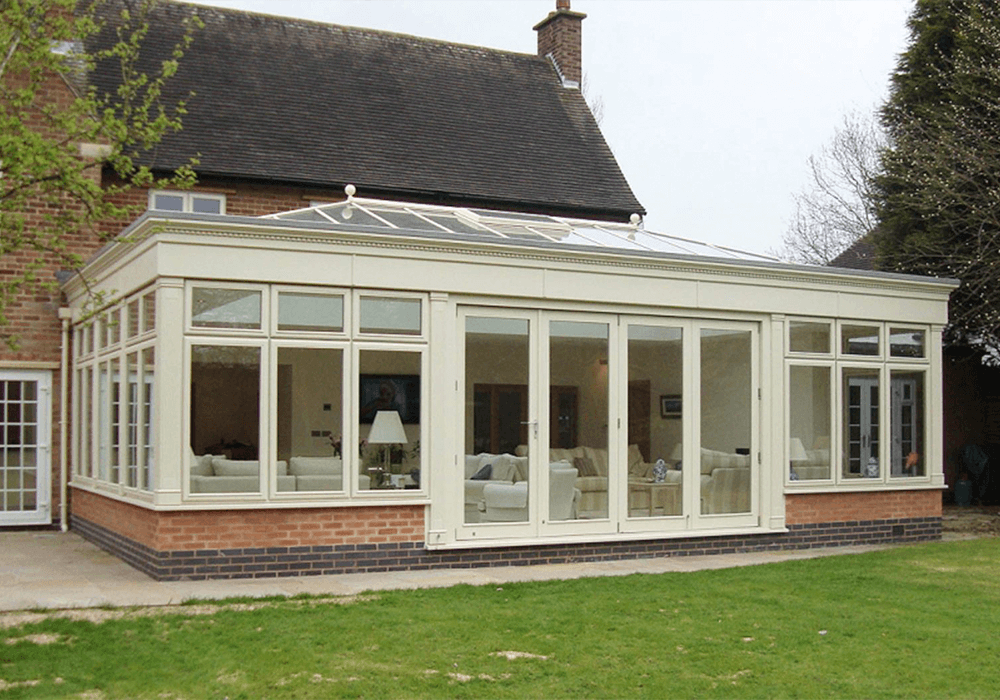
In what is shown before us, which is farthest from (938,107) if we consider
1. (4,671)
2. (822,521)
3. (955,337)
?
(4,671)

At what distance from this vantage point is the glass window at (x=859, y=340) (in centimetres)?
1394

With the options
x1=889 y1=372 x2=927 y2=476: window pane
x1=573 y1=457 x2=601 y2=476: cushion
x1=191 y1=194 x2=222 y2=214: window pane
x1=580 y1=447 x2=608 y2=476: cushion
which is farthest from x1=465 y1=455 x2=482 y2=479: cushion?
x1=191 y1=194 x2=222 y2=214: window pane

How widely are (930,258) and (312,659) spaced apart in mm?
14501

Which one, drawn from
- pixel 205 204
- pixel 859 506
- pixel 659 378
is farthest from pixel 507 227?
pixel 205 204

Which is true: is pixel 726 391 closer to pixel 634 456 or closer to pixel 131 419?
pixel 634 456

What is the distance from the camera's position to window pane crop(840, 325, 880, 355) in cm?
1394

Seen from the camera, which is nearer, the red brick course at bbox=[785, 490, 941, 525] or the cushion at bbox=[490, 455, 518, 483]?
the cushion at bbox=[490, 455, 518, 483]

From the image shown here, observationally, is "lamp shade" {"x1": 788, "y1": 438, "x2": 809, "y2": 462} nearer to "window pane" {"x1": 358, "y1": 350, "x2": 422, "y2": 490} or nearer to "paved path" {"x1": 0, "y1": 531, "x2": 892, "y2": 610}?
"paved path" {"x1": 0, "y1": 531, "x2": 892, "y2": 610}

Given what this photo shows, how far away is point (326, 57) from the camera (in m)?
20.9

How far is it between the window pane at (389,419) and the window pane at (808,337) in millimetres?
4684

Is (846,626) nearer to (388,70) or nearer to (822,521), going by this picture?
(822,521)

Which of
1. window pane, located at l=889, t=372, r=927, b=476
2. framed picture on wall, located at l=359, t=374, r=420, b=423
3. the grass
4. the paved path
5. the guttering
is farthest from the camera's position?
the guttering

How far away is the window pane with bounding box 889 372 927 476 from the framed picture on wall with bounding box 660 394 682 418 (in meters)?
3.09

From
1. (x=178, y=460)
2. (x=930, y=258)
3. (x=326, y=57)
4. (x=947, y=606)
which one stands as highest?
(x=326, y=57)
